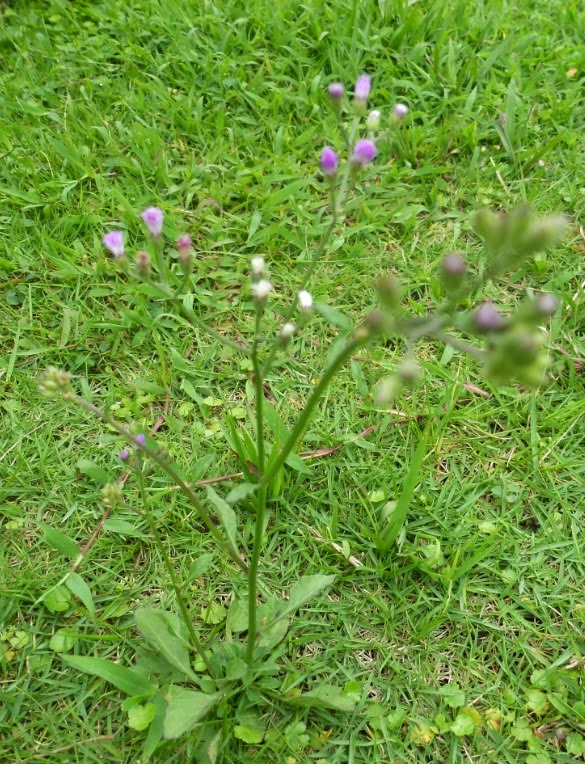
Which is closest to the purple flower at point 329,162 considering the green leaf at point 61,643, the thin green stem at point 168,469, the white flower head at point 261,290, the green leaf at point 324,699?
the white flower head at point 261,290

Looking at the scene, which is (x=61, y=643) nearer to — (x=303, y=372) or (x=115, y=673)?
(x=115, y=673)

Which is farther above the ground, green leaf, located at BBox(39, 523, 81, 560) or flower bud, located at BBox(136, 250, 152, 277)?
flower bud, located at BBox(136, 250, 152, 277)

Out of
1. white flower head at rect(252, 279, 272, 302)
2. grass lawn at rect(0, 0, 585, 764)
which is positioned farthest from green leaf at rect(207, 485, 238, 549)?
white flower head at rect(252, 279, 272, 302)

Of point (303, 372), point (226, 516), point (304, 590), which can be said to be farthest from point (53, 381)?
point (303, 372)

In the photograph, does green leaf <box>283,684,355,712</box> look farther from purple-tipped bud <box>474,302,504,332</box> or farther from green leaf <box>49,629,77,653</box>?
purple-tipped bud <box>474,302,504,332</box>

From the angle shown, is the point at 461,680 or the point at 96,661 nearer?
the point at 96,661

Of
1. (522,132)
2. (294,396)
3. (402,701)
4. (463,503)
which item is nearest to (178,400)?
(294,396)

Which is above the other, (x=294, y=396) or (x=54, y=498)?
(x=294, y=396)

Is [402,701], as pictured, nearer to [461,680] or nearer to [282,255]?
[461,680]
